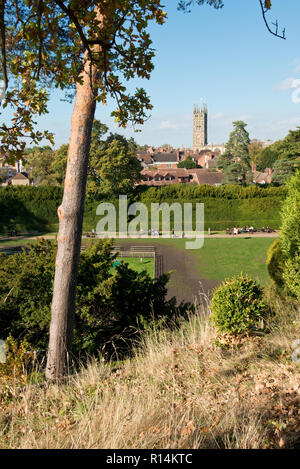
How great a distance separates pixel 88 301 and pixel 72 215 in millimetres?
2914

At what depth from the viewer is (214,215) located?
34.0 metres

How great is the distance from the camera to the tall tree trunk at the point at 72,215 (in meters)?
4.96

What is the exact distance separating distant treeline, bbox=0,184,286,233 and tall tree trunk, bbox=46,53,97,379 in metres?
28.6

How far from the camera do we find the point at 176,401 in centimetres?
381

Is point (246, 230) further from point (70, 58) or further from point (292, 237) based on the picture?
point (70, 58)

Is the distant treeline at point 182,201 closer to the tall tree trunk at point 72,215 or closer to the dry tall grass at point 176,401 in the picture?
the dry tall grass at point 176,401

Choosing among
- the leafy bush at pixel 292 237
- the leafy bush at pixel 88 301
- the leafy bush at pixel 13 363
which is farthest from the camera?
the leafy bush at pixel 292 237

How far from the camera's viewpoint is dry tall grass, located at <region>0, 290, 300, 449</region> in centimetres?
292

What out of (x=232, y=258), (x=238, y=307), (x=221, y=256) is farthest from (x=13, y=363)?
(x=221, y=256)

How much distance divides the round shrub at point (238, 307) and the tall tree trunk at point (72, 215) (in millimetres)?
2579

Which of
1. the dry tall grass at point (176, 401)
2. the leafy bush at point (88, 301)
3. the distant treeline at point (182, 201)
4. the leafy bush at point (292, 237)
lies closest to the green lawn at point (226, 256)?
the distant treeline at point (182, 201)

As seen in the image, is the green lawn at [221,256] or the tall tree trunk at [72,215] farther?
the green lawn at [221,256]

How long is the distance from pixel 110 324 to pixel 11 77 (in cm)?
498
